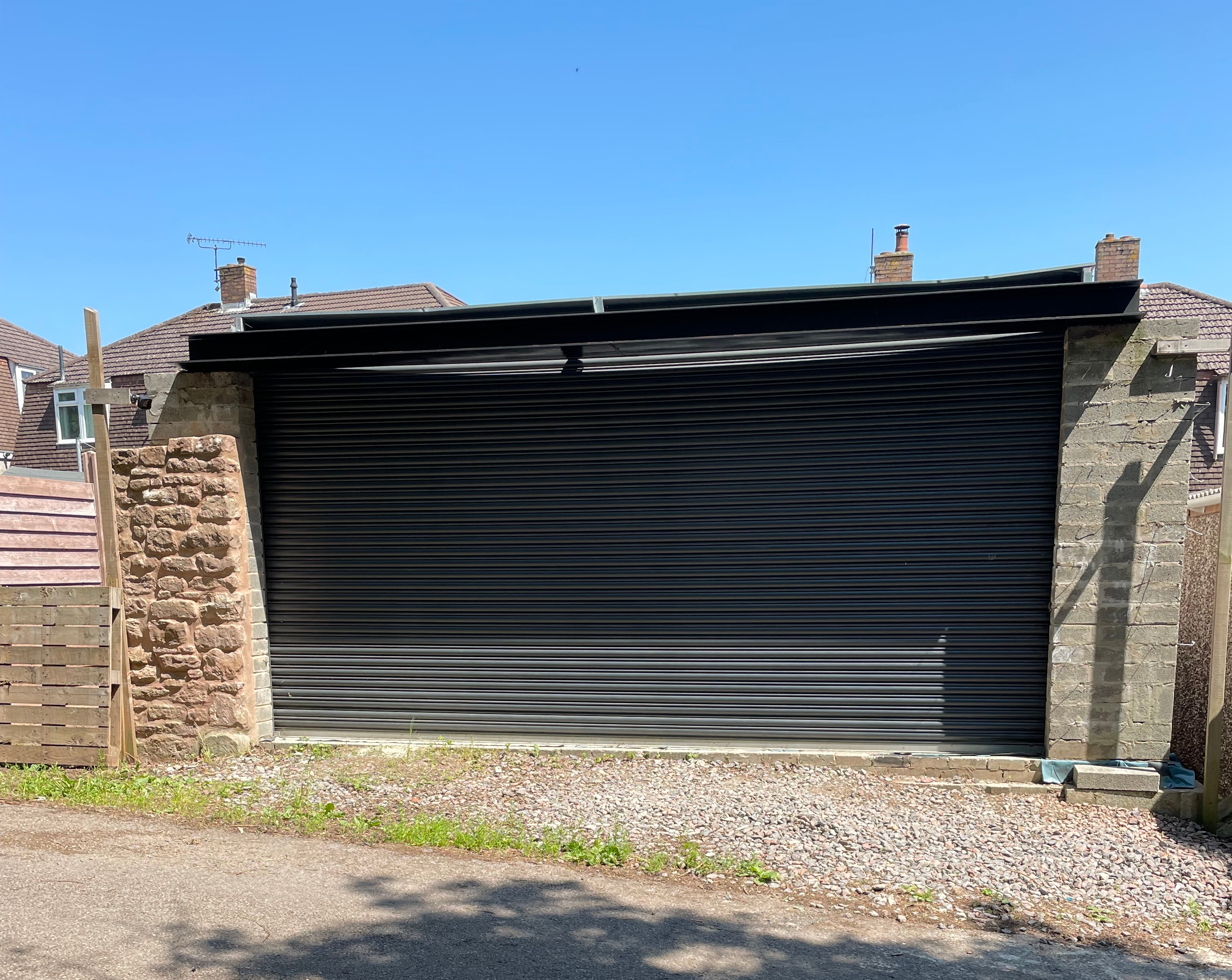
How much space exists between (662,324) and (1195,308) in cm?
1648

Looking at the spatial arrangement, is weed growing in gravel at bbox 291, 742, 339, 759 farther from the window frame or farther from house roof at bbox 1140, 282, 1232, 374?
the window frame

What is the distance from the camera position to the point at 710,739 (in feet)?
22.9

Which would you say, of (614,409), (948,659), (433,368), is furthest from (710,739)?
(433,368)

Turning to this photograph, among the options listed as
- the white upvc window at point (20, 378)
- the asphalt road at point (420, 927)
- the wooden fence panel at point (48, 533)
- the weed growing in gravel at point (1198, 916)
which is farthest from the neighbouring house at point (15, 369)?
the weed growing in gravel at point (1198, 916)

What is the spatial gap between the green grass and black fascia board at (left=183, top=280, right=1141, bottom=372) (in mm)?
3222

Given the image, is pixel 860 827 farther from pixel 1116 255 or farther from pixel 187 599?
pixel 1116 255

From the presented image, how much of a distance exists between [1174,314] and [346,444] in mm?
17478

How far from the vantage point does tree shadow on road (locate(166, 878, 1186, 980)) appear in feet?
11.9

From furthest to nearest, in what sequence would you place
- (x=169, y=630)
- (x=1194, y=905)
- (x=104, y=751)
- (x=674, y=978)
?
(x=169, y=630) → (x=104, y=751) → (x=1194, y=905) → (x=674, y=978)

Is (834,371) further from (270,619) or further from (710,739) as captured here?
(270,619)

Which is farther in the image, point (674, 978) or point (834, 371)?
point (834, 371)

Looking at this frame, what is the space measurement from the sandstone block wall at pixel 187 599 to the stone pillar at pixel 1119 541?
6.36 metres

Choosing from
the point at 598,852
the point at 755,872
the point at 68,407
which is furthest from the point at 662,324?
the point at 68,407

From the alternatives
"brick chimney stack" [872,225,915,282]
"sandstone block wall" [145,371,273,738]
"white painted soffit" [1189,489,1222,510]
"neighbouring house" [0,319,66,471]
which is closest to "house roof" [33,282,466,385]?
"neighbouring house" [0,319,66,471]
